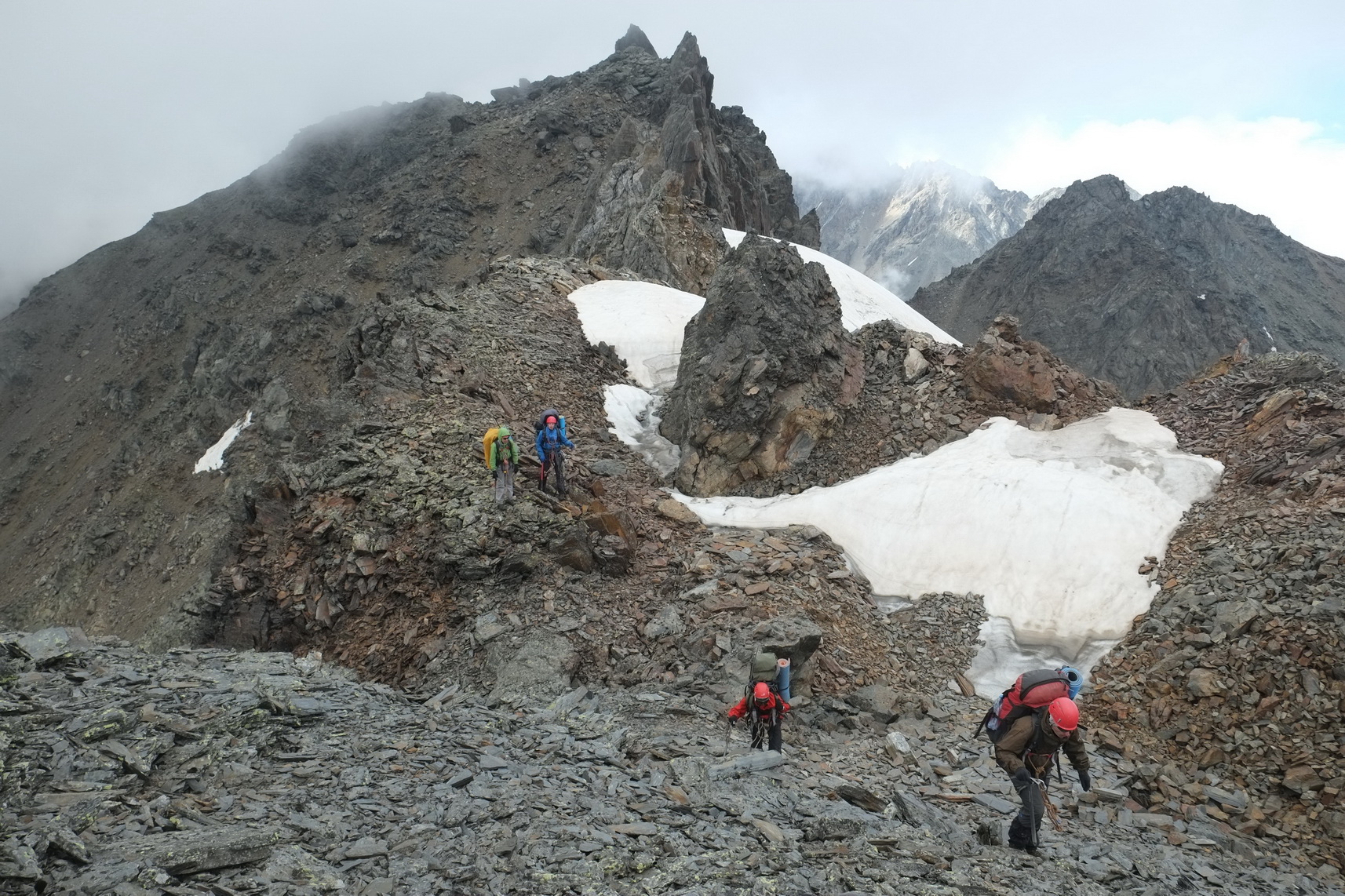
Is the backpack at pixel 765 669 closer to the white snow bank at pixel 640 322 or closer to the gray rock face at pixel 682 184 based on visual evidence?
the white snow bank at pixel 640 322

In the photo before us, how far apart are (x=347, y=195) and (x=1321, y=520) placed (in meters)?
92.6

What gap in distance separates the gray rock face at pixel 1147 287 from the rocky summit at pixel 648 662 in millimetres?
72024

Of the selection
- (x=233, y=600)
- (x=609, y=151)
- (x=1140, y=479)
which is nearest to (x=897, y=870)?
(x=1140, y=479)

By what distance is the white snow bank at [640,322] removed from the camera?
873 inches

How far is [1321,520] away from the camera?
11406 mm

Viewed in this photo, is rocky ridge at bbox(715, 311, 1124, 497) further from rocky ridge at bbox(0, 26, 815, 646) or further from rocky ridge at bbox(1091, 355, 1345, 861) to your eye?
rocky ridge at bbox(0, 26, 815, 646)

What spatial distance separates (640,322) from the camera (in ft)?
77.0

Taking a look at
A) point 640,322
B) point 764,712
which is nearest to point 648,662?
point 764,712

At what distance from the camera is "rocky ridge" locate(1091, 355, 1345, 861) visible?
9.19 m

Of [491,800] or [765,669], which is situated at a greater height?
[765,669]

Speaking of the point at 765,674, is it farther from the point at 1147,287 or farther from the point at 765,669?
the point at 1147,287

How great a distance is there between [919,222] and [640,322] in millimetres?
146507

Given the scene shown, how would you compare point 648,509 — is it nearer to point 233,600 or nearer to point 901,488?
point 901,488

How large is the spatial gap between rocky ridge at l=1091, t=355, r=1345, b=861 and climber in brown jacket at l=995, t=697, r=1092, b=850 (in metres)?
2.88
